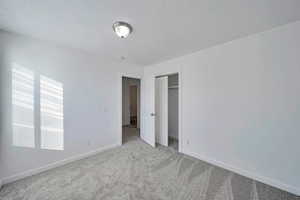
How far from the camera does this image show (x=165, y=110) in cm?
362

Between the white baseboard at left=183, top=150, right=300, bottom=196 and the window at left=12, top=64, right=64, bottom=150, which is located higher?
the window at left=12, top=64, right=64, bottom=150

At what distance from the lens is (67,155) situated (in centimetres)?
270

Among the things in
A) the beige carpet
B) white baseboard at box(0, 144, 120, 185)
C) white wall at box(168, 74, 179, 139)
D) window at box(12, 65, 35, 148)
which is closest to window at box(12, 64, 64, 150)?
window at box(12, 65, 35, 148)

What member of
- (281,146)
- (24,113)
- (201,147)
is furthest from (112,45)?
(281,146)

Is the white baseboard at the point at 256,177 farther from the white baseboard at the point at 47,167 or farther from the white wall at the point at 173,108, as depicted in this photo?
the white baseboard at the point at 47,167

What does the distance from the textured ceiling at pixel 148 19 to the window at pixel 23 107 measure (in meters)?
0.72

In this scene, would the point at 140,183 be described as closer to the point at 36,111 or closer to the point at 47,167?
the point at 47,167

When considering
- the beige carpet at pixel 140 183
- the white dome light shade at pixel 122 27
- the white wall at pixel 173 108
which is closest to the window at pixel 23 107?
the beige carpet at pixel 140 183

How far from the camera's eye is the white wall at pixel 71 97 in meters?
2.04

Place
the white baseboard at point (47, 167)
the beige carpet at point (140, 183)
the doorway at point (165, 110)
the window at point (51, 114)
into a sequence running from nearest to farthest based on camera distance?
the beige carpet at point (140, 183) → the white baseboard at point (47, 167) → the window at point (51, 114) → the doorway at point (165, 110)

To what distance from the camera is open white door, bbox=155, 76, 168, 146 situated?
3.62m

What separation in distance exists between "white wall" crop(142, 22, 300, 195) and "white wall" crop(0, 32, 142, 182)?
2.00 metres

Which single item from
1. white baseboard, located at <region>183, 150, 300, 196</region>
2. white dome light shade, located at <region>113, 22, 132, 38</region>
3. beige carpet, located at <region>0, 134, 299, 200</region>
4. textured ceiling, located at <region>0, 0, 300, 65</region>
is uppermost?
textured ceiling, located at <region>0, 0, 300, 65</region>

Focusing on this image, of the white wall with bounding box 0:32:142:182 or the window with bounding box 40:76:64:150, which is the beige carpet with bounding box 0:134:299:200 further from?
the window with bounding box 40:76:64:150
